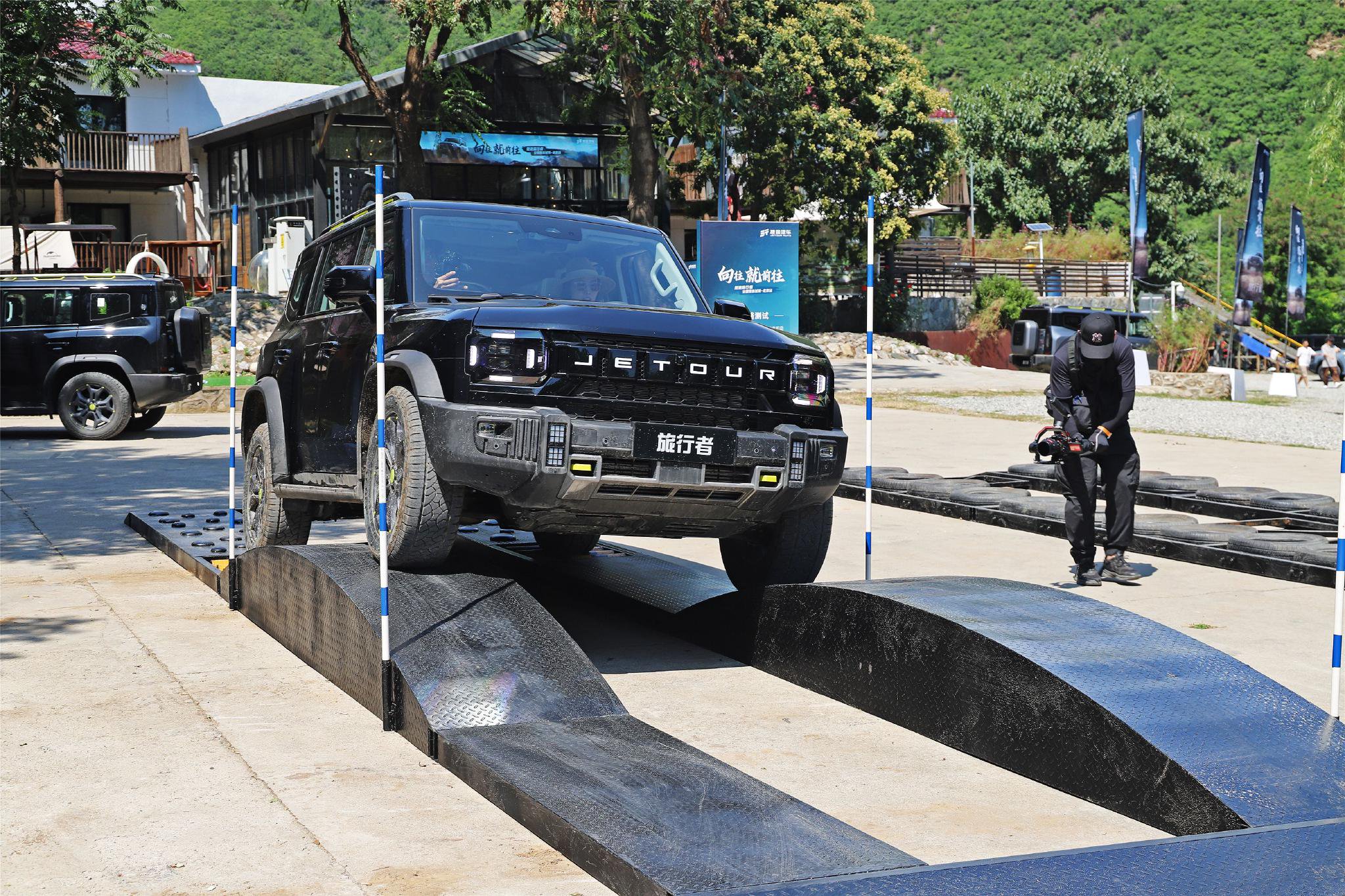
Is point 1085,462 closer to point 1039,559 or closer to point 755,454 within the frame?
point 1039,559

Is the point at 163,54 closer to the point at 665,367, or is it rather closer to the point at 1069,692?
the point at 665,367

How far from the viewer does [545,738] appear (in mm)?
5336

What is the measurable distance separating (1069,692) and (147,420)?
18887 millimetres

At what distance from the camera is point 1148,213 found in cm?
6950

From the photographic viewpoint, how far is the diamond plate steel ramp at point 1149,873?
3.79 m

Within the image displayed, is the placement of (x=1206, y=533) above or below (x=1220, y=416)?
above

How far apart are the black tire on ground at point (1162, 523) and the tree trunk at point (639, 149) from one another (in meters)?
20.9

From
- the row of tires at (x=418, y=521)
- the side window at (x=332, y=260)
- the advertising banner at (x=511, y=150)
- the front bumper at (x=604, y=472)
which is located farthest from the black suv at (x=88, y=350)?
the advertising banner at (x=511, y=150)

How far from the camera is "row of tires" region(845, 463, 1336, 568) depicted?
991 centimetres

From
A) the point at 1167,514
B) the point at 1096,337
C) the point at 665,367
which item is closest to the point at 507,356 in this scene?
the point at 665,367

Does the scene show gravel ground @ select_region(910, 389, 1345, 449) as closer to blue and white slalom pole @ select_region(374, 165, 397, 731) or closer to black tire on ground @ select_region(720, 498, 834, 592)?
black tire on ground @ select_region(720, 498, 834, 592)

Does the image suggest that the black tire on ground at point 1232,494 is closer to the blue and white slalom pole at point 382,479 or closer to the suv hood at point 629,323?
the suv hood at point 629,323

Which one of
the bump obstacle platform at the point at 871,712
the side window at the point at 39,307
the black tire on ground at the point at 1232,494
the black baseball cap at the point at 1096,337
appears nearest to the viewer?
the bump obstacle platform at the point at 871,712

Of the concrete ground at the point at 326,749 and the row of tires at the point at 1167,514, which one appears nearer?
the concrete ground at the point at 326,749
